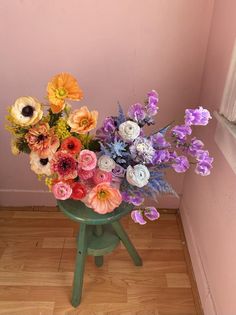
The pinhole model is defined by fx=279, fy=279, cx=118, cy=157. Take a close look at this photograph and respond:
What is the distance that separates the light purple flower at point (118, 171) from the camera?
0.88 m

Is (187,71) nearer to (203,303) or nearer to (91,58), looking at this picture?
(91,58)

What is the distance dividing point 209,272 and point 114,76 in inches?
36.3

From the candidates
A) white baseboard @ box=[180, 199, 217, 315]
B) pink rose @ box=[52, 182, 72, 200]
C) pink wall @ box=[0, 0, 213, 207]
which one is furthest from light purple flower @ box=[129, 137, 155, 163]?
white baseboard @ box=[180, 199, 217, 315]

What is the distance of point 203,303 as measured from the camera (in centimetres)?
114

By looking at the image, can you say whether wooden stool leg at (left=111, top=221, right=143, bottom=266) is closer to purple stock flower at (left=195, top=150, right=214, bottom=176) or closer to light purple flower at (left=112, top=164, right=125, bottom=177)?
light purple flower at (left=112, top=164, right=125, bottom=177)

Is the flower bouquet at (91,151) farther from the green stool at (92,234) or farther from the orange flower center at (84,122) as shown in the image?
the green stool at (92,234)

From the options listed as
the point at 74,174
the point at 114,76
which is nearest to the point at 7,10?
the point at 114,76

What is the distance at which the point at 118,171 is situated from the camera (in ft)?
2.92

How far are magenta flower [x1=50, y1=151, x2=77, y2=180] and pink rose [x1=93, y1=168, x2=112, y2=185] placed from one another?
8cm

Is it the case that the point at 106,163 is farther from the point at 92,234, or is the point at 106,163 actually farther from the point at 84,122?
the point at 92,234

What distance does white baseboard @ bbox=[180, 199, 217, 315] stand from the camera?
109 cm

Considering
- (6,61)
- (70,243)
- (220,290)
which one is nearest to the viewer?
(220,290)

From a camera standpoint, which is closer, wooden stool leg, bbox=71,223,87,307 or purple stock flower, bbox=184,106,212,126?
purple stock flower, bbox=184,106,212,126

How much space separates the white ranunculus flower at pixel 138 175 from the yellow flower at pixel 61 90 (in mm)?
281
